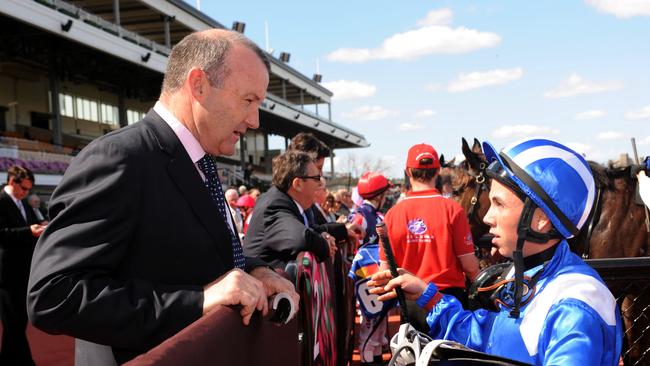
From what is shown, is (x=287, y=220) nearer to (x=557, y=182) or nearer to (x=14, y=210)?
(x=557, y=182)

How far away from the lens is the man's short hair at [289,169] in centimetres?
405

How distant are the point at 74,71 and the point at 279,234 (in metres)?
27.4

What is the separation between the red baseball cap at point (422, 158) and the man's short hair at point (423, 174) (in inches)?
1.0

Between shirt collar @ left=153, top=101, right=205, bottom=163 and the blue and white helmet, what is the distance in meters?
1.08

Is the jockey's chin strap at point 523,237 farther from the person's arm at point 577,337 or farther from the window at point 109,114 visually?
the window at point 109,114

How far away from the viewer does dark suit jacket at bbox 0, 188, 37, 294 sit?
17.4ft

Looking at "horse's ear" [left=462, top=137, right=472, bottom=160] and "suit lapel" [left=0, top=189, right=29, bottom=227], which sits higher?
"horse's ear" [left=462, top=137, right=472, bottom=160]

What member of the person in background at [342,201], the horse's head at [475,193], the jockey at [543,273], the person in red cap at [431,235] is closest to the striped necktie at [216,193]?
the jockey at [543,273]

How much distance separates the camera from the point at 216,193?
1944mm

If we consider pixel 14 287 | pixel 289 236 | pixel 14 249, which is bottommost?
pixel 14 287

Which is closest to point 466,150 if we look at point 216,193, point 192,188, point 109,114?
point 216,193

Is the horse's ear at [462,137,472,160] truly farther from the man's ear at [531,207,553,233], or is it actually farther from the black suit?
the black suit

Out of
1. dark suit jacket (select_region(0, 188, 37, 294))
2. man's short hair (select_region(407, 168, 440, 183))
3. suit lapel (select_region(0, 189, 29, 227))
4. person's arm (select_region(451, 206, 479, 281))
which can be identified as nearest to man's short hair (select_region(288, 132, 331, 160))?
man's short hair (select_region(407, 168, 440, 183))

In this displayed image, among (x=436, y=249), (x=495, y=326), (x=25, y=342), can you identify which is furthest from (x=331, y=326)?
(x=25, y=342)
